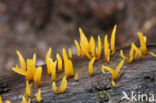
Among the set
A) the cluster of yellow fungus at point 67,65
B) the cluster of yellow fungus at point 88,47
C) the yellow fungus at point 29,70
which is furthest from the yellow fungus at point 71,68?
the yellow fungus at point 29,70

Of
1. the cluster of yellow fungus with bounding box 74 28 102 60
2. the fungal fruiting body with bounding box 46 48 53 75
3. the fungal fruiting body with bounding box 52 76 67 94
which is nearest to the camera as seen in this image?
the fungal fruiting body with bounding box 52 76 67 94

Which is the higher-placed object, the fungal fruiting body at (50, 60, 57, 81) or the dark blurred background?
the dark blurred background

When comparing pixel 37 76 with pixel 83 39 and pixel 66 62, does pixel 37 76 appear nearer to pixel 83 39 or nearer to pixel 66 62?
pixel 66 62

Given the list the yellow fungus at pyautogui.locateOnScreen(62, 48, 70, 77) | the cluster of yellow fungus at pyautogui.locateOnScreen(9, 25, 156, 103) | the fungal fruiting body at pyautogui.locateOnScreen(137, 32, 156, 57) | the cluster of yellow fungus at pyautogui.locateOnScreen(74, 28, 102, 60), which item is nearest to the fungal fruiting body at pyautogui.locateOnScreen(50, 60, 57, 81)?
the cluster of yellow fungus at pyautogui.locateOnScreen(9, 25, 156, 103)

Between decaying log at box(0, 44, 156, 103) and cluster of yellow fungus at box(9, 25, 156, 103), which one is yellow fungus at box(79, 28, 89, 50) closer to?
cluster of yellow fungus at box(9, 25, 156, 103)

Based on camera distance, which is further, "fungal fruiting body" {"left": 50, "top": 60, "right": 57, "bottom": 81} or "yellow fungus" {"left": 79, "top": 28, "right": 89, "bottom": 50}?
"yellow fungus" {"left": 79, "top": 28, "right": 89, "bottom": 50}

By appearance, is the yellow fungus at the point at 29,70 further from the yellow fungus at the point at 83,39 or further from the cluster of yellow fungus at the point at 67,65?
the yellow fungus at the point at 83,39
